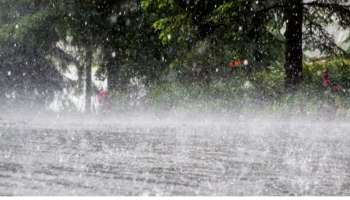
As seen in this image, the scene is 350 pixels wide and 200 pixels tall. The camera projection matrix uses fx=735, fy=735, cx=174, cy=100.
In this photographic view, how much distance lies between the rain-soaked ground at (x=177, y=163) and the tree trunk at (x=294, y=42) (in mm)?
6157

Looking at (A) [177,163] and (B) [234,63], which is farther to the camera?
(B) [234,63]

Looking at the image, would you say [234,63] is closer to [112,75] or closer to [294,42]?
[294,42]

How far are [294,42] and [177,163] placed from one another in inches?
491

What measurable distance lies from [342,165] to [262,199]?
10.6 ft

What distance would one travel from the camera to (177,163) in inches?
330

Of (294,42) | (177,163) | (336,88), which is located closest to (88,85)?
(294,42)

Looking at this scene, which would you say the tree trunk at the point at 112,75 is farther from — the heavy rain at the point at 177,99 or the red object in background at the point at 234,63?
the red object in background at the point at 234,63

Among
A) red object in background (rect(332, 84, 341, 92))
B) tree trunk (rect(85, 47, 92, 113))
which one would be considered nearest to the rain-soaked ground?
red object in background (rect(332, 84, 341, 92))

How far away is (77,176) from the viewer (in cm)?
706

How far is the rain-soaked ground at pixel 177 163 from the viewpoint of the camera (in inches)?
249

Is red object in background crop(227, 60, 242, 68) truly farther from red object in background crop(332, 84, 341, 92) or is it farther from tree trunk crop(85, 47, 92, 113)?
tree trunk crop(85, 47, 92, 113)

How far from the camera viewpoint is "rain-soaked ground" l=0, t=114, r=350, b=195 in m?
6.33

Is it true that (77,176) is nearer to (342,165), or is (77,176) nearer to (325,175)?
(325,175)

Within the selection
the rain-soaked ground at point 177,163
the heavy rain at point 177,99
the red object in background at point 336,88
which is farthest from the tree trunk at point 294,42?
the rain-soaked ground at point 177,163
